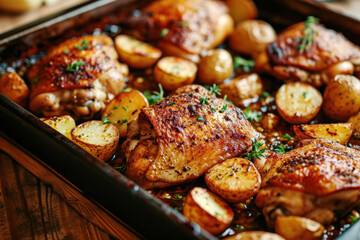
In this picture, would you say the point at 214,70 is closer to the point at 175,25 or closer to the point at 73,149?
the point at 175,25

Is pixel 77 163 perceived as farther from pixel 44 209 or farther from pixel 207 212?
pixel 207 212

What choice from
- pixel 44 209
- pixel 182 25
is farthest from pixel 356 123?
pixel 44 209

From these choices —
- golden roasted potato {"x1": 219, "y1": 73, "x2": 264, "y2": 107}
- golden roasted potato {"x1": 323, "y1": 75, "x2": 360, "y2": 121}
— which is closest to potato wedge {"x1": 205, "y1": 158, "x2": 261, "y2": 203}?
golden roasted potato {"x1": 219, "y1": 73, "x2": 264, "y2": 107}

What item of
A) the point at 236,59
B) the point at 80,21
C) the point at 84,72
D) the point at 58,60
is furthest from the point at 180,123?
the point at 80,21

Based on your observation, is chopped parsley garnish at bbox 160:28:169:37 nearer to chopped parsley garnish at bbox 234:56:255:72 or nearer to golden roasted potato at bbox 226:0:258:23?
chopped parsley garnish at bbox 234:56:255:72

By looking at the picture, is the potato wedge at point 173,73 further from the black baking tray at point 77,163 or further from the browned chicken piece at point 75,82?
the black baking tray at point 77,163

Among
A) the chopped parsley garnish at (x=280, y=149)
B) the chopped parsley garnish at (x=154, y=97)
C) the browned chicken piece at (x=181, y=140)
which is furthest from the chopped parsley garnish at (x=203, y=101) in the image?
the chopped parsley garnish at (x=280, y=149)
